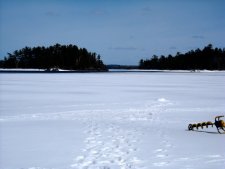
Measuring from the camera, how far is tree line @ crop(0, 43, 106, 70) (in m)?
157

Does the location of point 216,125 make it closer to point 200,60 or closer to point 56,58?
point 56,58

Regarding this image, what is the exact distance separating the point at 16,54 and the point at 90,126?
540ft

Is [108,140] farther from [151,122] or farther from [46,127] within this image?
[151,122]

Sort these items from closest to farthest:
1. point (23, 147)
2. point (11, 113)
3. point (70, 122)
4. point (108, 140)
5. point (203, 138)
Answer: point (23, 147)
point (108, 140)
point (203, 138)
point (70, 122)
point (11, 113)

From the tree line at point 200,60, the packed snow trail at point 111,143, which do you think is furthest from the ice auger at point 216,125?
the tree line at point 200,60

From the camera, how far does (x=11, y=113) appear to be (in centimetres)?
1560

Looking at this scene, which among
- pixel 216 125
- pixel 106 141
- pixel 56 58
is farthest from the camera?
pixel 56 58

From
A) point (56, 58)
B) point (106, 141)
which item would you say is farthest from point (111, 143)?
point (56, 58)

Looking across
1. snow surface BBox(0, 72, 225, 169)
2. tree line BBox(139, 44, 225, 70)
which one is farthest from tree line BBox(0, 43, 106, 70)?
snow surface BBox(0, 72, 225, 169)

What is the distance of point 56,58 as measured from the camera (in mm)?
160750

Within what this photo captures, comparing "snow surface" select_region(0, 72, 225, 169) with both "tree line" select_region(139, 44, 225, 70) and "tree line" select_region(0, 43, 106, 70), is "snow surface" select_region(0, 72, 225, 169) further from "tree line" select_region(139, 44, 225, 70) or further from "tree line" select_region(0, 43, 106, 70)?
"tree line" select_region(139, 44, 225, 70)

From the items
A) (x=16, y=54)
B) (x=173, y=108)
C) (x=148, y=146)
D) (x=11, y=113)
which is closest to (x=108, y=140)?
(x=148, y=146)

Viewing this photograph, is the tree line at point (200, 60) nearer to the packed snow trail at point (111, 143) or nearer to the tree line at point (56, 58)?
the tree line at point (56, 58)

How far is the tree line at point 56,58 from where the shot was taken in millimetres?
157125
